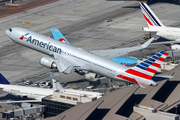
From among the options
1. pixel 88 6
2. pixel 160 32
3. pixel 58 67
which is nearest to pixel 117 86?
pixel 58 67

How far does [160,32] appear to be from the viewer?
11238 centimetres

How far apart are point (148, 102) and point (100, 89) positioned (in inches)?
659

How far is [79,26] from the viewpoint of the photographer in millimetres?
141500

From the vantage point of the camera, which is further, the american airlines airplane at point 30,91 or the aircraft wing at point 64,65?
the aircraft wing at point 64,65

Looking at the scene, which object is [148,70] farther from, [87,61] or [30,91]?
Answer: [30,91]

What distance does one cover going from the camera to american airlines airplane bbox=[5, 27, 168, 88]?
74.1 m

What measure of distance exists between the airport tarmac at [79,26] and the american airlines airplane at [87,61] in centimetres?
681

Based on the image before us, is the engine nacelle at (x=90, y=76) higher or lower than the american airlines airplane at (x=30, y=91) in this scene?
higher

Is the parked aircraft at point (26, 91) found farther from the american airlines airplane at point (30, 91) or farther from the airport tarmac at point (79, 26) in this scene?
the airport tarmac at point (79, 26)

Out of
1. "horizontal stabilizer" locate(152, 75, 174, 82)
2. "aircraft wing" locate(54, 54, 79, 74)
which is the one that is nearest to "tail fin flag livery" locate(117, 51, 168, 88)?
"horizontal stabilizer" locate(152, 75, 174, 82)

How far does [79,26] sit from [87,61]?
184ft

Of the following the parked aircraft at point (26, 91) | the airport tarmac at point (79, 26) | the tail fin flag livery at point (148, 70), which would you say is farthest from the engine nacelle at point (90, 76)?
the tail fin flag livery at point (148, 70)

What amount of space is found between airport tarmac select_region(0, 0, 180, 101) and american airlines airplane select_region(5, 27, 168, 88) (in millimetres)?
6810

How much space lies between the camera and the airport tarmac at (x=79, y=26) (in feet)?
344
